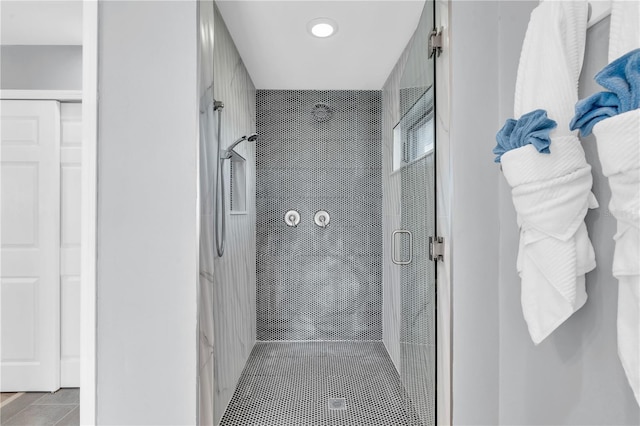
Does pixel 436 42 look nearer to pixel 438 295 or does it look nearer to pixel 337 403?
pixel 438 295

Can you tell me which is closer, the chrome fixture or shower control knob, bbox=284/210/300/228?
the chrome fixture

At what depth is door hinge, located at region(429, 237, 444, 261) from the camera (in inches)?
67.3

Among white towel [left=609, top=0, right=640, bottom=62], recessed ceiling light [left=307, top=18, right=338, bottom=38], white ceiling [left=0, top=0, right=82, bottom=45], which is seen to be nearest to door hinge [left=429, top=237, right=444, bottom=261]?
white towel [left=609, top=0, right=640, bottom=62]

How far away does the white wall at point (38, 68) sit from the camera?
8.55ft

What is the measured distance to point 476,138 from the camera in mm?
1656

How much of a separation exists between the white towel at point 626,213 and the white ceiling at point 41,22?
2.55 metres

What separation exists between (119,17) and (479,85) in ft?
4.91

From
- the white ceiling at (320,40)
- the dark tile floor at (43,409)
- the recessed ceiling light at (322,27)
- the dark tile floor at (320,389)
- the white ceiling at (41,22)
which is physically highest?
the white ceiling at (41,22)

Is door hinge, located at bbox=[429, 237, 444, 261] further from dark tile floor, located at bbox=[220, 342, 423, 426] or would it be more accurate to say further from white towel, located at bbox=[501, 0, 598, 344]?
dark tile floor, located at bbox=[220, 342, 423, 426]

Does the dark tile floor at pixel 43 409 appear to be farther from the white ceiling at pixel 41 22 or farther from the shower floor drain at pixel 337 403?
the white ceiling at pixel 41 22

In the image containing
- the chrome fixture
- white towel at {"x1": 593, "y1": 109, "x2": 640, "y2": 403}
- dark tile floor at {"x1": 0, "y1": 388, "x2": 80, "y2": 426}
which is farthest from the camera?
dark tile floor at {"x1": 0, "y1": 388, "x2": 80, "y2": 426}

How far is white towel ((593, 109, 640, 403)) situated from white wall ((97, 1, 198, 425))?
1.36 meters

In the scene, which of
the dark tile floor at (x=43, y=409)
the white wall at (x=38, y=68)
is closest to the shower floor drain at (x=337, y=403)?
the dark tile floor at (x=43, y=409)

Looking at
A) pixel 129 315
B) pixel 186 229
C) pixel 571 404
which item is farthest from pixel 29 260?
pixel 571 404
